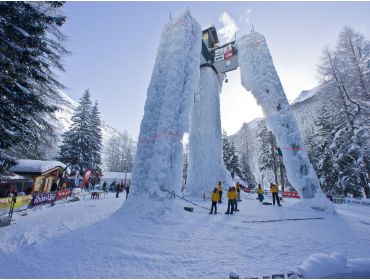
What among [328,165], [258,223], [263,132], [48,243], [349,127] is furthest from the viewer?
[263,132]

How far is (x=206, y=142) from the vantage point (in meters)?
19.0

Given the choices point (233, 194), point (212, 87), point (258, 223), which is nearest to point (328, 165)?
point (212, 87)

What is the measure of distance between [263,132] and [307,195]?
81.1 feet

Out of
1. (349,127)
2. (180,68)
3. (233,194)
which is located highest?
(180,68)

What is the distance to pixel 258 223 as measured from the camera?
8.25 meters

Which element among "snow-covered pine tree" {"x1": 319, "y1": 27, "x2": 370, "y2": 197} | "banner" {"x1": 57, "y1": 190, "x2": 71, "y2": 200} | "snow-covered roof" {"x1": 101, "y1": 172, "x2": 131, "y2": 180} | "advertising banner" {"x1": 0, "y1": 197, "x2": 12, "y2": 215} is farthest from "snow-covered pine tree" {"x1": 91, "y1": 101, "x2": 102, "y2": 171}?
"snow-covered pine tree" {"x1": 319, "y1": 27, "x2": 370, "y2": 197}

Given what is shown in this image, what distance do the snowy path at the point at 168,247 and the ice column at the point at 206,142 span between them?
970 cm

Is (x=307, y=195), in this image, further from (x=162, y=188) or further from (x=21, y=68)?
(x=21, y=68)

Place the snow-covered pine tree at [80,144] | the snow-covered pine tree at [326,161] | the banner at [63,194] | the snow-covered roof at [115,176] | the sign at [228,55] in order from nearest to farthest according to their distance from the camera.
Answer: the banner at [63,194], the sign at [228,55], the snow-covered pine tree at [326,161], the snow-covered pine tree at [80,144], the snow-covered roof at [115,176]

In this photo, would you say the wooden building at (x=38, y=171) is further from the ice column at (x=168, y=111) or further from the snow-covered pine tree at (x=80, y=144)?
the ice column at (x=168, y=111)

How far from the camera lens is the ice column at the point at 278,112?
12.0 m

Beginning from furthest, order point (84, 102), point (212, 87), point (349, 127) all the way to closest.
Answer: point (84, 102), point (212, 87), point (349, 127)

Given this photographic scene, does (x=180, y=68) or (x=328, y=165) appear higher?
(x=180, y=68)

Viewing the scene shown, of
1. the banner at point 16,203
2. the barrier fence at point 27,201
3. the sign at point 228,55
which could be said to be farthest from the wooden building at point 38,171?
the sign at point 228,55
